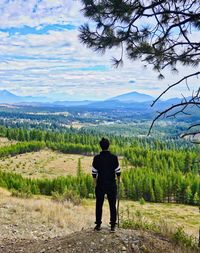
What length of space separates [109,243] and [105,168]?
1.63 m

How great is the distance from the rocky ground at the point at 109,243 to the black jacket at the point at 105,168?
1173mm

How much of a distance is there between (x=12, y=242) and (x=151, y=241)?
4088 millimetres

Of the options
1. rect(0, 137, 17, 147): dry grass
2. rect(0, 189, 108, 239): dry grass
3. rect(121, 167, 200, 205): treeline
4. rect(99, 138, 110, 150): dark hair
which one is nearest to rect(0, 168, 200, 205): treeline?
rect(121, 167, 200, 205): treeline

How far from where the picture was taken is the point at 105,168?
8.62 meters

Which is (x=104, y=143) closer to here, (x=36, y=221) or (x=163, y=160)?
(x=36, y=221)

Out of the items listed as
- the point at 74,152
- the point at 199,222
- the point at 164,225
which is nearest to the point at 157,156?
the point at 74,152

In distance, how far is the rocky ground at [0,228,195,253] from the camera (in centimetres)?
790

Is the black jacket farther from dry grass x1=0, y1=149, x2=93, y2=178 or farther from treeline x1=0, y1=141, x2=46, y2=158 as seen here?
treeline x1=0, y1=141, x2=46, y2=158

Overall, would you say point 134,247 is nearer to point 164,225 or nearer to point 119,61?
point 164,225

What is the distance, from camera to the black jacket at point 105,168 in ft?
28.3

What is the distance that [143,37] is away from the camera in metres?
7.76

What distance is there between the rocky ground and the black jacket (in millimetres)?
1173

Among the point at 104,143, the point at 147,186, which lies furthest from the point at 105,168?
the point at 147,186

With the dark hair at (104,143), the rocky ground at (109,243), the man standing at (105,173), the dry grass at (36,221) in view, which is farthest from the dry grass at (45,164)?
the dark hair at (104,143)
